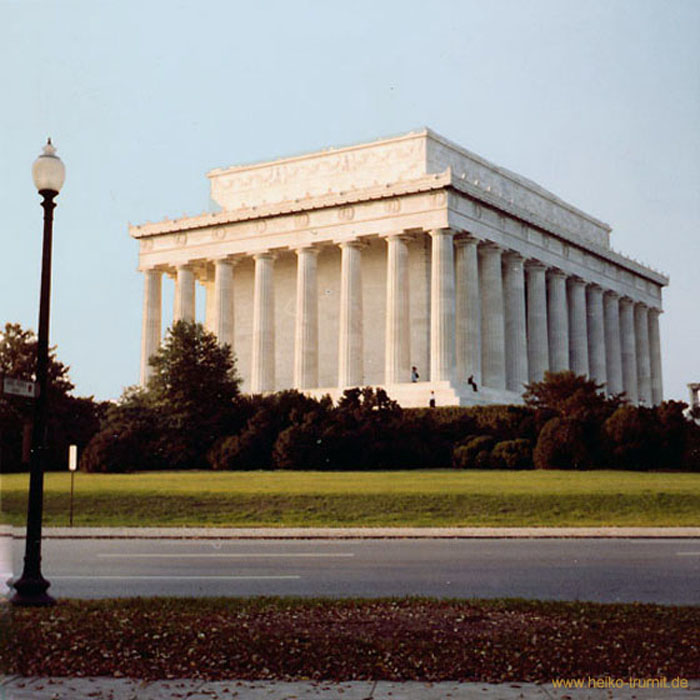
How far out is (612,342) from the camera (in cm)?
9169

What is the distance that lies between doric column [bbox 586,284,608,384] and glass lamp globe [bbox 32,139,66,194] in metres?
77.3

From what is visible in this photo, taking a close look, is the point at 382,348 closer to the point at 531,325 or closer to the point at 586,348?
the point at 531,325

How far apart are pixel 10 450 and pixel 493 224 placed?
39.8 m

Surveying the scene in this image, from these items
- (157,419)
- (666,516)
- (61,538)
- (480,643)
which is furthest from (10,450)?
(480,643)

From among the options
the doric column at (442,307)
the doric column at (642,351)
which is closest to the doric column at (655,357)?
the doric column at (642,351)

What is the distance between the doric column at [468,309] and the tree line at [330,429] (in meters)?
17.4

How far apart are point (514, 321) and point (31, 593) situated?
66.3 metres

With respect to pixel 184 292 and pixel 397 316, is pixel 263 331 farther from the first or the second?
pixel 397 316

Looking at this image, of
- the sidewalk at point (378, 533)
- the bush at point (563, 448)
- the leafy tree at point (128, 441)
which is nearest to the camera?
the sidewalk at point (378, 533)

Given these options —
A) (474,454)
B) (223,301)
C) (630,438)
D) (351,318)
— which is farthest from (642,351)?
(474,454)

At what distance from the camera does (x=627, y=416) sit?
1791 inches

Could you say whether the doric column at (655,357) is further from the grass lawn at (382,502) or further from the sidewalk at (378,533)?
the sidewalk at (378,533)

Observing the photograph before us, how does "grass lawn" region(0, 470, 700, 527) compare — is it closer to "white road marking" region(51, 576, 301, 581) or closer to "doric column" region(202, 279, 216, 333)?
"white road marking" region(51, 576, 301, 581)

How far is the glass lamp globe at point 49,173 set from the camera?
15.6 m
